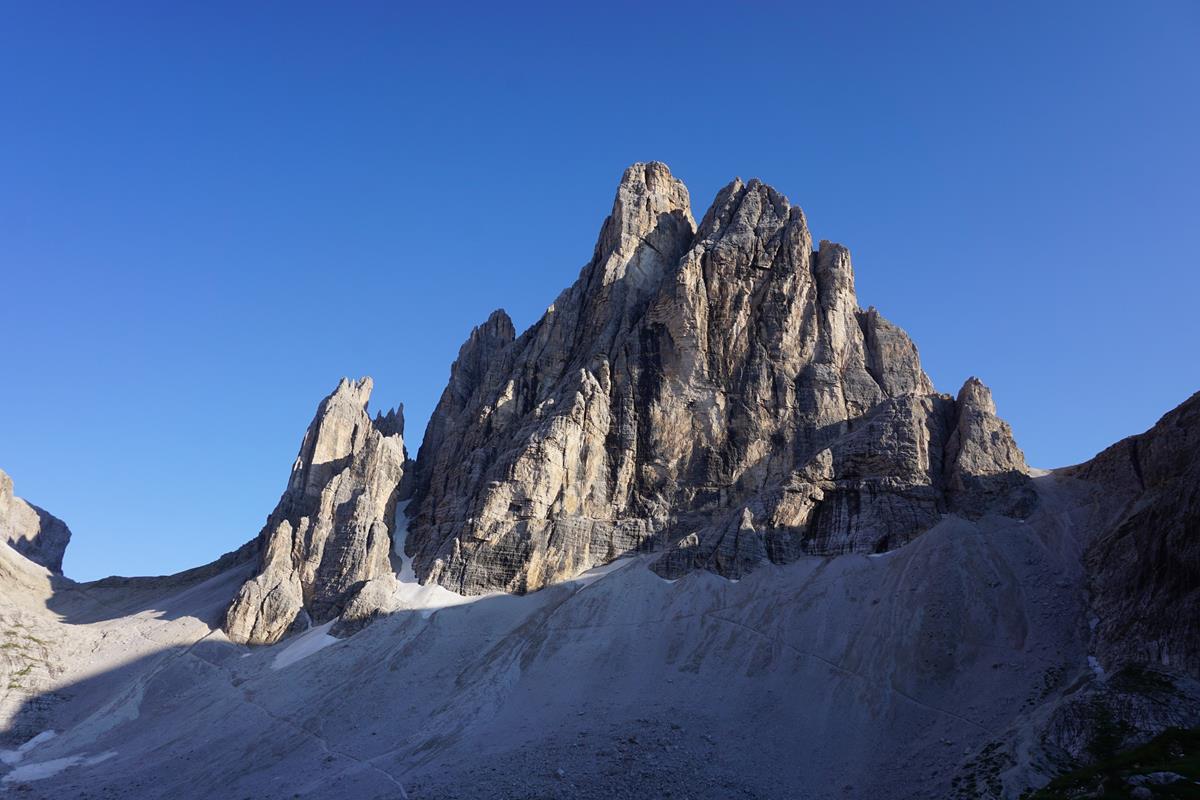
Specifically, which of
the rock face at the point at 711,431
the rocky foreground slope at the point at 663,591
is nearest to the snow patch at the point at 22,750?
the rocky foreground slope at the point at 663,591

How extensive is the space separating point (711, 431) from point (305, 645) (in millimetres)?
45415

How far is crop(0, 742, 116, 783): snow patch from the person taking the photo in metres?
70.2

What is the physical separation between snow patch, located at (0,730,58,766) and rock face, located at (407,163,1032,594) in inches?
1357

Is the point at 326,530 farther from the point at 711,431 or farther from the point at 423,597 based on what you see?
the point at 711,431

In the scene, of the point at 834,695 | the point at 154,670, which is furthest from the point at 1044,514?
the point at 154,670

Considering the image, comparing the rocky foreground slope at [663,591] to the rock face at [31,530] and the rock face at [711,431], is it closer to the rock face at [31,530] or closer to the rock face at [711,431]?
the rock face at [711,431]

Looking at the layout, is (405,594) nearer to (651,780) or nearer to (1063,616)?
(651,780)

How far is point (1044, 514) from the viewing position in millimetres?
75688

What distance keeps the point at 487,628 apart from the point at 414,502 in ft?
106

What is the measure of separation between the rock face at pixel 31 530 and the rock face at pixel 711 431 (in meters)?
48.5

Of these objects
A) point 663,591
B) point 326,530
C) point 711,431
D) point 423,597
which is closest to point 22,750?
point 326,530

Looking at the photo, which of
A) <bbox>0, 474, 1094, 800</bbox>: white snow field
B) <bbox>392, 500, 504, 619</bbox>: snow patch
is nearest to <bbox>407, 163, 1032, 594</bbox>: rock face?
<bbox>392, 500, 504, 619</bbox>: snow patch

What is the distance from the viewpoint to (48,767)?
2840 inches

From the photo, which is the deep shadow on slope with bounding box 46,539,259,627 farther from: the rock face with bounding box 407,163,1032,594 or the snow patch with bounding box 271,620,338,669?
the rock face with bounding box 407,163,1032,594
